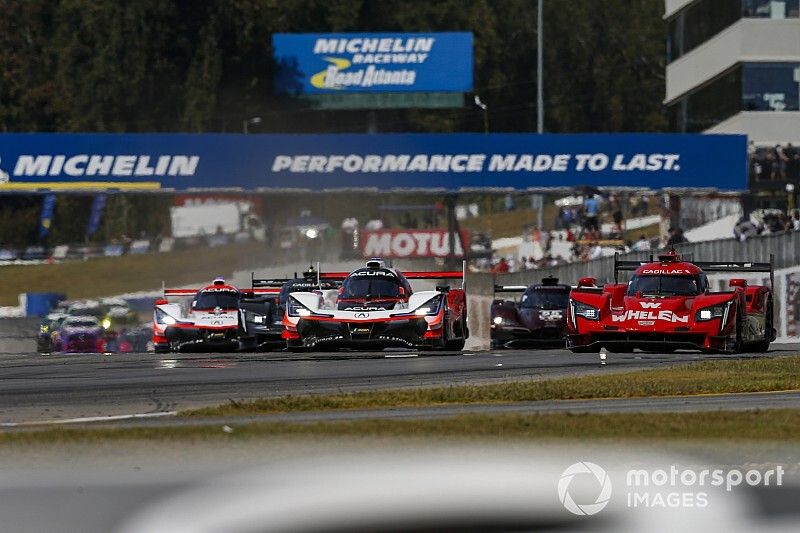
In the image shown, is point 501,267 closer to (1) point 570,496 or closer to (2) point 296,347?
(2) point 296,347

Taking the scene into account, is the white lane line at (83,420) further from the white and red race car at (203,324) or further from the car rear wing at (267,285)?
the car rear wing at (267,285)

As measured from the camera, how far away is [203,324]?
97.3 ft

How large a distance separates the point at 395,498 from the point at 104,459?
11.5 ft

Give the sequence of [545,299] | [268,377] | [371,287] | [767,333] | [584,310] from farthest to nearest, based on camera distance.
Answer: [545,299] < [371,287] < [767,333] < [584,310] < [268,377]

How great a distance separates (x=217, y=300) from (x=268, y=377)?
1112 cm

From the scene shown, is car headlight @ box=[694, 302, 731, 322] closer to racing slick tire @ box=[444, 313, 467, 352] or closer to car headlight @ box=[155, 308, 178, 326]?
racing slick tire @ box=[444, 313, 467, 352]

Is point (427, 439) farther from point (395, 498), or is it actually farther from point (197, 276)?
point (197, 276)

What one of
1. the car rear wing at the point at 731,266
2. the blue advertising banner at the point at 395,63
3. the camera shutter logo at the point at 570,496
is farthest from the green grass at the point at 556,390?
the blue advertising banner at the point at 395,63

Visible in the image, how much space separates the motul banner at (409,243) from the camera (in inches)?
1923

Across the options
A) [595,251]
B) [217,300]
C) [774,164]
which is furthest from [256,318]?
[774,164]

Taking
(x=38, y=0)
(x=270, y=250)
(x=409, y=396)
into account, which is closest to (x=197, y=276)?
(x=270, y=250)

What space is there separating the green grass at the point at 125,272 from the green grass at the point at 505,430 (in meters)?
36.4

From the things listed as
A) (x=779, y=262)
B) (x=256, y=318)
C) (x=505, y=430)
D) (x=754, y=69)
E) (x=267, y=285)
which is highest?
(x=754, y=69)

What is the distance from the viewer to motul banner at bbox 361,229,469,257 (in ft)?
160
